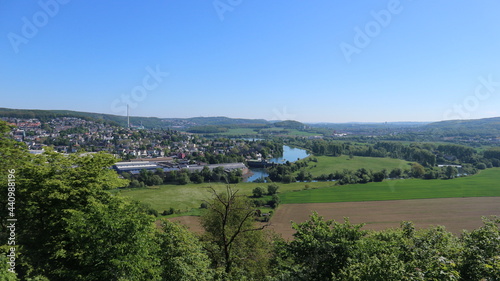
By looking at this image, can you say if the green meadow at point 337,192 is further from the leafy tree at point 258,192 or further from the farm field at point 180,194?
the leafy tree at point 258,192

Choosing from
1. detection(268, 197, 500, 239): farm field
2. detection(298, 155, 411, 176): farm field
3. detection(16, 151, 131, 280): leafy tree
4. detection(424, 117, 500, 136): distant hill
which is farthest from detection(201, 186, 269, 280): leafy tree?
detection(424, 117, 500, 136): distant hill

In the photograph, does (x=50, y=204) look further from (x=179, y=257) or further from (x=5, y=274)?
(x=179, y=257)

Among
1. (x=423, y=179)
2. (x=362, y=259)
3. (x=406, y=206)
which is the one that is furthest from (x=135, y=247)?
(x=423, y=179)

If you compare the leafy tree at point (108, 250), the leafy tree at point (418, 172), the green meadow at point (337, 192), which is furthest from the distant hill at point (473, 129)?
the leafy tree at point (108, 250)

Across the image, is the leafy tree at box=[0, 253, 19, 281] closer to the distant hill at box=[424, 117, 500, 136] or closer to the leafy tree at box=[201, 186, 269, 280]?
the leafy tree at box=[201, 186, 269, 280]

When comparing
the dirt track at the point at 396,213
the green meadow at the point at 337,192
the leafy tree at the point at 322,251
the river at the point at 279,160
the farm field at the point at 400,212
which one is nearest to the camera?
the leafy tree at the point at 322,251

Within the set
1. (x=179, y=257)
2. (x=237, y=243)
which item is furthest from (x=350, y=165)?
(x=179, y=257)

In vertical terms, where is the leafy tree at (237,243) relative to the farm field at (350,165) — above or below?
above

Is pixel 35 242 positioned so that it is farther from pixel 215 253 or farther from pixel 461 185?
pixel 461 185
